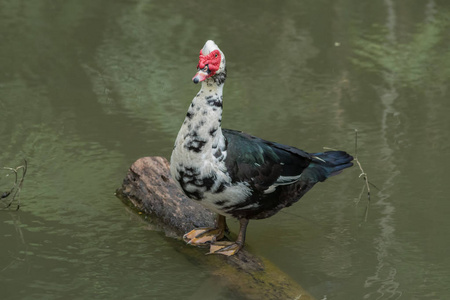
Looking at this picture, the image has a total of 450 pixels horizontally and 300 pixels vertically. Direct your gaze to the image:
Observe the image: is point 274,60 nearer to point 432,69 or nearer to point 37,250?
point 432,69

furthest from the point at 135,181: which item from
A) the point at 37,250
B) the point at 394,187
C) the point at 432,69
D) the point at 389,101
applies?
the point at 432,69

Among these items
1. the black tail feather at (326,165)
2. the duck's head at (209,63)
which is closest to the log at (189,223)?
the black tail feather at (326,165)

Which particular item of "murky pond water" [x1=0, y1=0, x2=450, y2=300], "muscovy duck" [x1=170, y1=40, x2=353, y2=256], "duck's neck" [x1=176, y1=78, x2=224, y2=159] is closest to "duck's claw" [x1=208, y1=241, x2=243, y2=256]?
"muscovy duck" [x1=170, y1=40, x2=353, y2=256]

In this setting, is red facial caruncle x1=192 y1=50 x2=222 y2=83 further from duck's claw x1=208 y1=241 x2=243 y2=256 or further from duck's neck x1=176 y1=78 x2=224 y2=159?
duck's claw x1=208 y1=241 x2=243 y2=256

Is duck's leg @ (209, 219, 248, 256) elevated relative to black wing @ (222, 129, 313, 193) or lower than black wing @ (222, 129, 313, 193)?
lower

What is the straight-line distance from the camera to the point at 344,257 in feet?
18.2

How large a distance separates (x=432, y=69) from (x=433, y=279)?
4355mm

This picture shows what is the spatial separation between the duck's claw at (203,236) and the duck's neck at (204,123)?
670 mm

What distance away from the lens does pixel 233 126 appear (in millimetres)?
7547

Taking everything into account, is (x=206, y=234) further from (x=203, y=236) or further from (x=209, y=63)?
(x=209, y=63)

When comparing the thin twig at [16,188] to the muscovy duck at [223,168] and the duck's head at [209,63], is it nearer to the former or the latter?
the muscovy duck at [223,168]

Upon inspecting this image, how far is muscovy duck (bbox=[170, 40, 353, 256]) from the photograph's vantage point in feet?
16.1

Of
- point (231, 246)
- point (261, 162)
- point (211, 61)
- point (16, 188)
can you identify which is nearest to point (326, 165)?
point (261, 162)

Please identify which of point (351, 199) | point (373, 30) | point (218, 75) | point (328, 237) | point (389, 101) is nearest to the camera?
point (218, 75)
